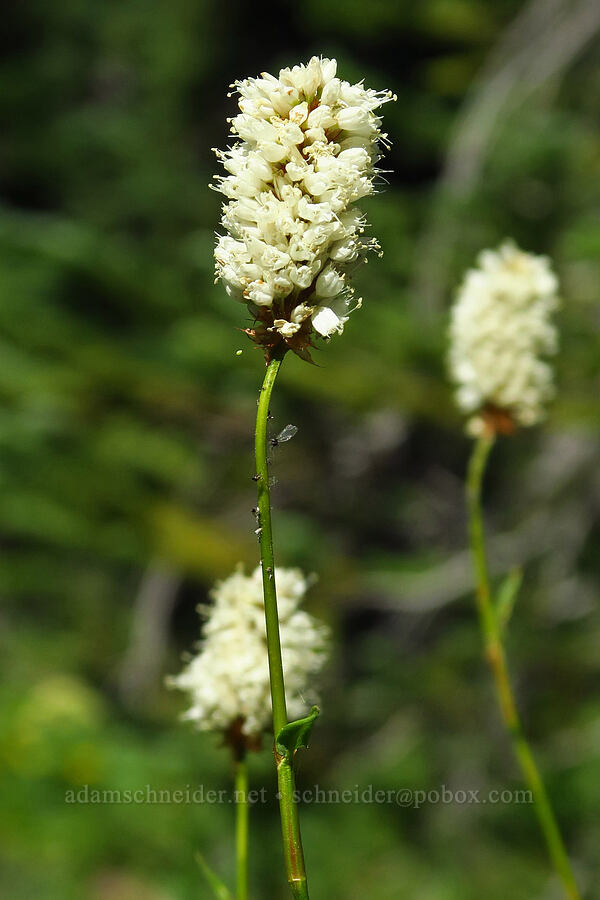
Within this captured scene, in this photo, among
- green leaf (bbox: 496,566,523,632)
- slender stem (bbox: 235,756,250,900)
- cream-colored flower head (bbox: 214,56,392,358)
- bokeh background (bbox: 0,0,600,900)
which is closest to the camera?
cream-colored flower head (bbox: 214,56,392,358)

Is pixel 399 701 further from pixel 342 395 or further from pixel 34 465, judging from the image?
pixel 34 465

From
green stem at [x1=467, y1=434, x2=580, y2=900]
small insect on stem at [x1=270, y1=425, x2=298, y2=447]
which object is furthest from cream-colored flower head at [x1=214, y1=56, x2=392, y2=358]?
green stem at [x1=467, y1=434, x2=580, y2=900]

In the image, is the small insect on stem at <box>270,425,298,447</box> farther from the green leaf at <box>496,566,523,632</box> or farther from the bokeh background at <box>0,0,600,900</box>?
the bokeh background at <box>0,0,600,900</box>

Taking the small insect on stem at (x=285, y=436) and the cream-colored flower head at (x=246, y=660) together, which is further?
the cream-colored flower head at (x=246, y=660)

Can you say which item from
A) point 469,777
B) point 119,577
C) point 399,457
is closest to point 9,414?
point 399,457

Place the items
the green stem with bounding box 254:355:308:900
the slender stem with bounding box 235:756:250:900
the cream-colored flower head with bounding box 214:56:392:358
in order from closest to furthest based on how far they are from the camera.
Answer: the green stem with bounding box 254:355:308:900 → the cream-colored flower head with bounding box 214:56:392:358 → the slender stem with bounding box 235:756:250:900

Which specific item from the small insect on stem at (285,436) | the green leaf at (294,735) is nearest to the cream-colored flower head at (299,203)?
the small insect on stem at (285,436)

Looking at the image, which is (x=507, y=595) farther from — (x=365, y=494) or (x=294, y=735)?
(x=365, y=494)

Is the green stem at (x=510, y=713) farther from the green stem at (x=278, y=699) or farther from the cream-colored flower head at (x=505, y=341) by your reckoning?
the green stem at (x=278, y=699)
